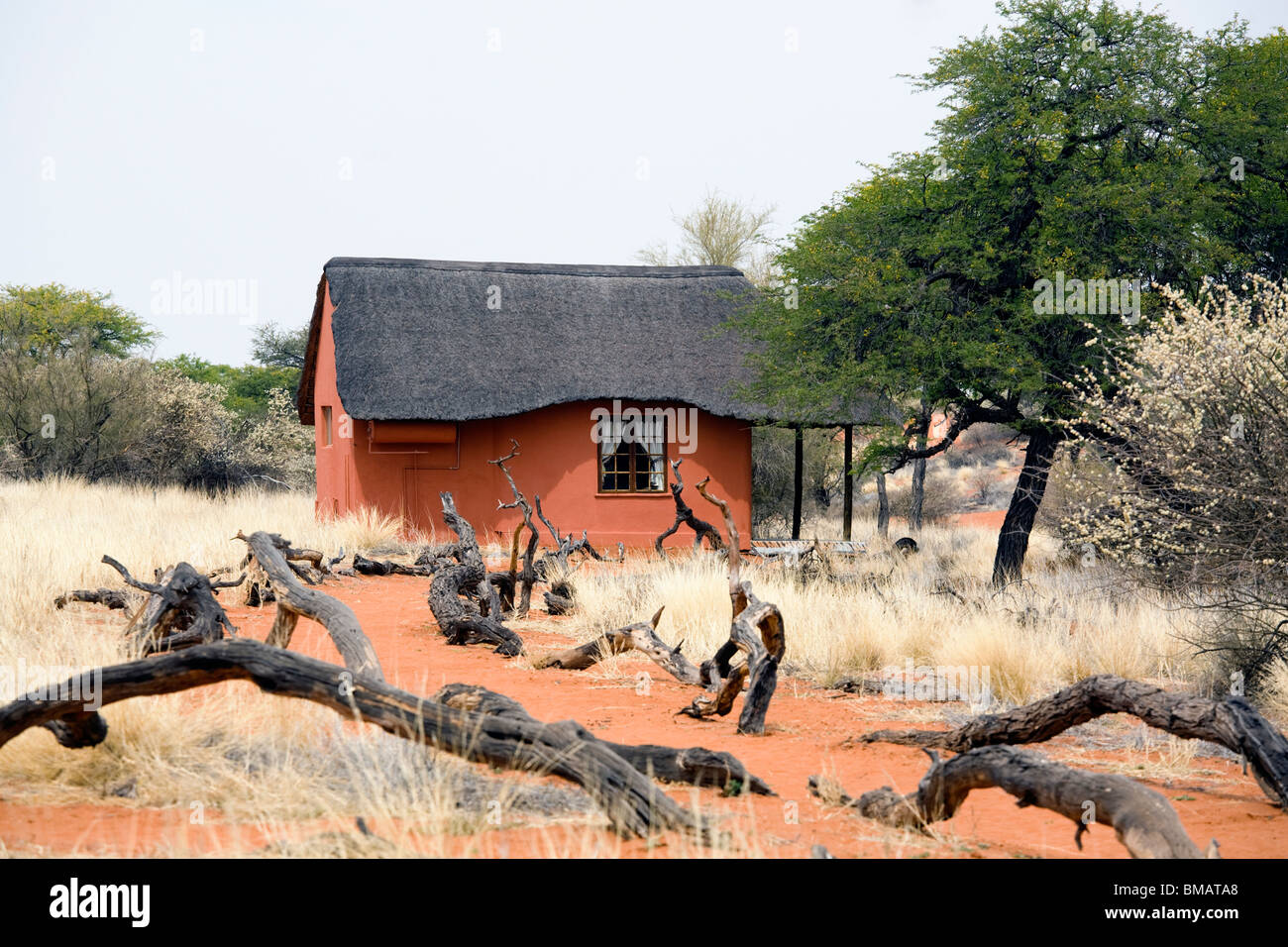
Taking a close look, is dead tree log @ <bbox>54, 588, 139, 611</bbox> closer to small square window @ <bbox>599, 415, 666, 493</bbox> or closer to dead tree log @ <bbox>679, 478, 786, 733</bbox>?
dead tree log @ <bbox>679, 478, 786, 733</bbox>

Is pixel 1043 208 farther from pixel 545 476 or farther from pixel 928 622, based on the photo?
pixel 545 476

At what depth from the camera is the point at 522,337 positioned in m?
20.8

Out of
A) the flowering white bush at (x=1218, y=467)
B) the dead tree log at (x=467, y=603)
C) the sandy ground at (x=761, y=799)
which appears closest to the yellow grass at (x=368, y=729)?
the sandy ground at (x=761, y=799)

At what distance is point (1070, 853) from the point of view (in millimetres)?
4480

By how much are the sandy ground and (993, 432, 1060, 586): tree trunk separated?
6.56 metres

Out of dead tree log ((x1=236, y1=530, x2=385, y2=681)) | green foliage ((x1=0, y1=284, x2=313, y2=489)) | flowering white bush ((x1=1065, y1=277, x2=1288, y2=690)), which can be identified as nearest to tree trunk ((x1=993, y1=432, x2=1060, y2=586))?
flowering white bush ((x1=1065, y1=277, x2=1288, y2=690))

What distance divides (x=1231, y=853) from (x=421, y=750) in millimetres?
3523

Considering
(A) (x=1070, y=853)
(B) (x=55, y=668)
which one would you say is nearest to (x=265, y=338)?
(B) (x=55, y=668)

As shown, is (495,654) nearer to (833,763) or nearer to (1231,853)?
(833,763)

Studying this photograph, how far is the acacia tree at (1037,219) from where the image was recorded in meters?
13.1

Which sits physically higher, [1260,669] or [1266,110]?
[1266,110]

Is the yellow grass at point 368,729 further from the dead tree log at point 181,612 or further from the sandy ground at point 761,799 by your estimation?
the dead tree log at point 181,612

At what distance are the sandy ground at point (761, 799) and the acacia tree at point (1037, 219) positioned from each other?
20.3ft

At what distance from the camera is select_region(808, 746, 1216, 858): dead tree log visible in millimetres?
3869
